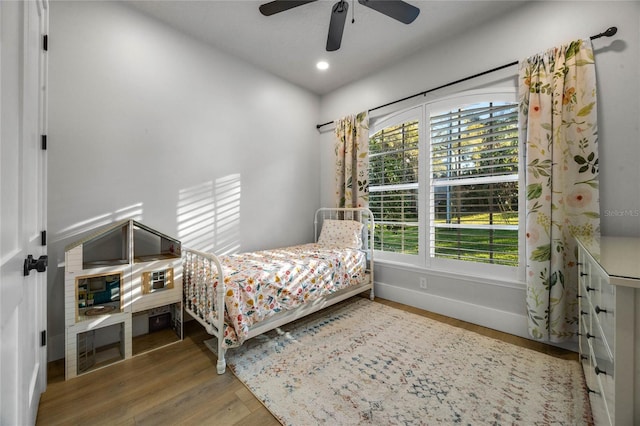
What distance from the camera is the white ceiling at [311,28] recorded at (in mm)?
2248

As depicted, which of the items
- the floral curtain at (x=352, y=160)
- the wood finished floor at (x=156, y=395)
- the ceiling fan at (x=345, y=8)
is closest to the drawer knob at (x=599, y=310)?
the wood finished floor at (x=156, y=395)

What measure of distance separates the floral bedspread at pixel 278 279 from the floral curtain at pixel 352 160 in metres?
0.72

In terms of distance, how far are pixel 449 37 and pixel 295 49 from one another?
5.05ft

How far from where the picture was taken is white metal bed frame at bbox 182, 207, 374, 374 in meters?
1.78

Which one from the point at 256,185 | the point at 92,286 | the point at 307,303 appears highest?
the point at 256,185

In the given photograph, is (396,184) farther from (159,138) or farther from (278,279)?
(159,138)

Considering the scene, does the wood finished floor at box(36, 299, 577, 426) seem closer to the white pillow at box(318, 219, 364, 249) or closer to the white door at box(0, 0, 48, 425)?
A: the white door at box(0, 0, 48, 425)

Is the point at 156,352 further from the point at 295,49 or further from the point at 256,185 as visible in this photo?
the point at 295,49


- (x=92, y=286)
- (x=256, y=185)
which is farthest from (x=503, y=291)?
(x=92, y=286)

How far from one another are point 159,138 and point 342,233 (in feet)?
6.92

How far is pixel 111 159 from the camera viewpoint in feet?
7.09

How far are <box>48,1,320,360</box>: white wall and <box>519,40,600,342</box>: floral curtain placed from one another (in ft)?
8.26

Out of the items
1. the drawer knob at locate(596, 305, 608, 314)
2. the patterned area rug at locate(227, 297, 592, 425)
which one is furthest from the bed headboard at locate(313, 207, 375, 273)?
the drawer knob at locate(596, 305, 608, 314)

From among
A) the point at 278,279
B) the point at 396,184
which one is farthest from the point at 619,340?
the point at 396,184
